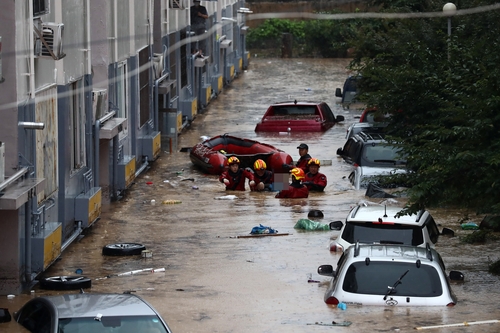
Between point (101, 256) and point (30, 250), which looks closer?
point (30, 250)

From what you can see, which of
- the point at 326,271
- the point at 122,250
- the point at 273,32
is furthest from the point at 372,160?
the point at 273,32

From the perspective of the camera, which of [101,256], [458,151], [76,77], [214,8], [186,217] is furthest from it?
[214,8]

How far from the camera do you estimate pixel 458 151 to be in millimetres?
15031

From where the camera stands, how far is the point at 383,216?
15.1 m

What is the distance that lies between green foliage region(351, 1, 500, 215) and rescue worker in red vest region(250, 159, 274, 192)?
297cm

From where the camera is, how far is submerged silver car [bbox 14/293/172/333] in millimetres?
10125

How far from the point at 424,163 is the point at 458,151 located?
623mm

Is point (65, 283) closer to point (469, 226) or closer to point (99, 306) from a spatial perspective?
point (99, 306)

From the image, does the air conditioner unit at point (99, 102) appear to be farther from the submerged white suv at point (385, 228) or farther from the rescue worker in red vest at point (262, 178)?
the submerged white suv at point (385, 228)

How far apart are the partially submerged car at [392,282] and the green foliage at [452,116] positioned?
6.82 feet

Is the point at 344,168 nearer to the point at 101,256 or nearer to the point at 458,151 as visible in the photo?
the point at 101,256

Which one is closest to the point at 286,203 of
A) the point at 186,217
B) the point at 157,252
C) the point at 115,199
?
the point at 186,217

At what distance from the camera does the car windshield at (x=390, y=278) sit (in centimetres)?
1249

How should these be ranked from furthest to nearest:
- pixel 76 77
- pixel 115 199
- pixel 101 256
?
pixel 115 199 → pixel 76 77 → pixel 101 256
